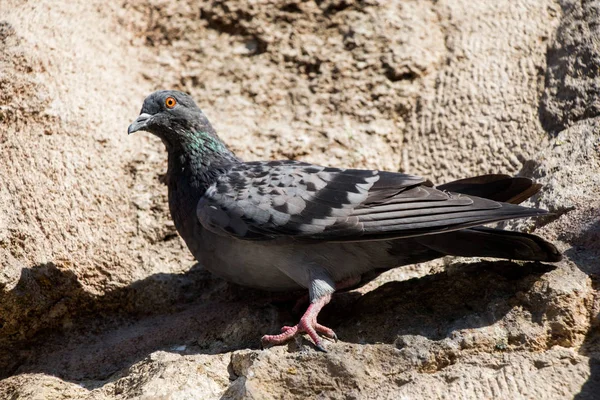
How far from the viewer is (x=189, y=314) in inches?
207

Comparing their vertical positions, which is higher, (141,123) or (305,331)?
(141,123)

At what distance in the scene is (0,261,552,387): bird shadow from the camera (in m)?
4.54

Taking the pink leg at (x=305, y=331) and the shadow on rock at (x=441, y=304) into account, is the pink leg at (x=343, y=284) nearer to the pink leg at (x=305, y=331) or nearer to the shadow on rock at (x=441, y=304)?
the shadow on rock at (x=441, y=304)

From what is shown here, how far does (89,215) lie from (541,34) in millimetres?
4186

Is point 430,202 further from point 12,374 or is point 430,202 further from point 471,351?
point 12,374

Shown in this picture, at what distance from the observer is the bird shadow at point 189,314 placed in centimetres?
454

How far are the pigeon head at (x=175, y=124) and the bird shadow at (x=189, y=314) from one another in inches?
38.7

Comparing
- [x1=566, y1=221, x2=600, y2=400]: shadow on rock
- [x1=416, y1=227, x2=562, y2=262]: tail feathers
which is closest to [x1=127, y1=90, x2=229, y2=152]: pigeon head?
[x1=416, y1=227, x2=562, y2=262]: tail feathers

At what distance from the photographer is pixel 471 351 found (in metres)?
4.18

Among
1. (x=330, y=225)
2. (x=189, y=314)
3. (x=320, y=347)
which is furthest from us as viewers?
(x=189, y=314)

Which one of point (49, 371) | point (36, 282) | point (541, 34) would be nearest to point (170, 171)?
point (36, 282)

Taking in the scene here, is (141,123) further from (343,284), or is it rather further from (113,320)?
(343,284)

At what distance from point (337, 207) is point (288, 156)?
1.65 metres

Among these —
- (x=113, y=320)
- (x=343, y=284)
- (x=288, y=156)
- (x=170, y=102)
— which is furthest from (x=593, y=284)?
(x=113, y=320)
